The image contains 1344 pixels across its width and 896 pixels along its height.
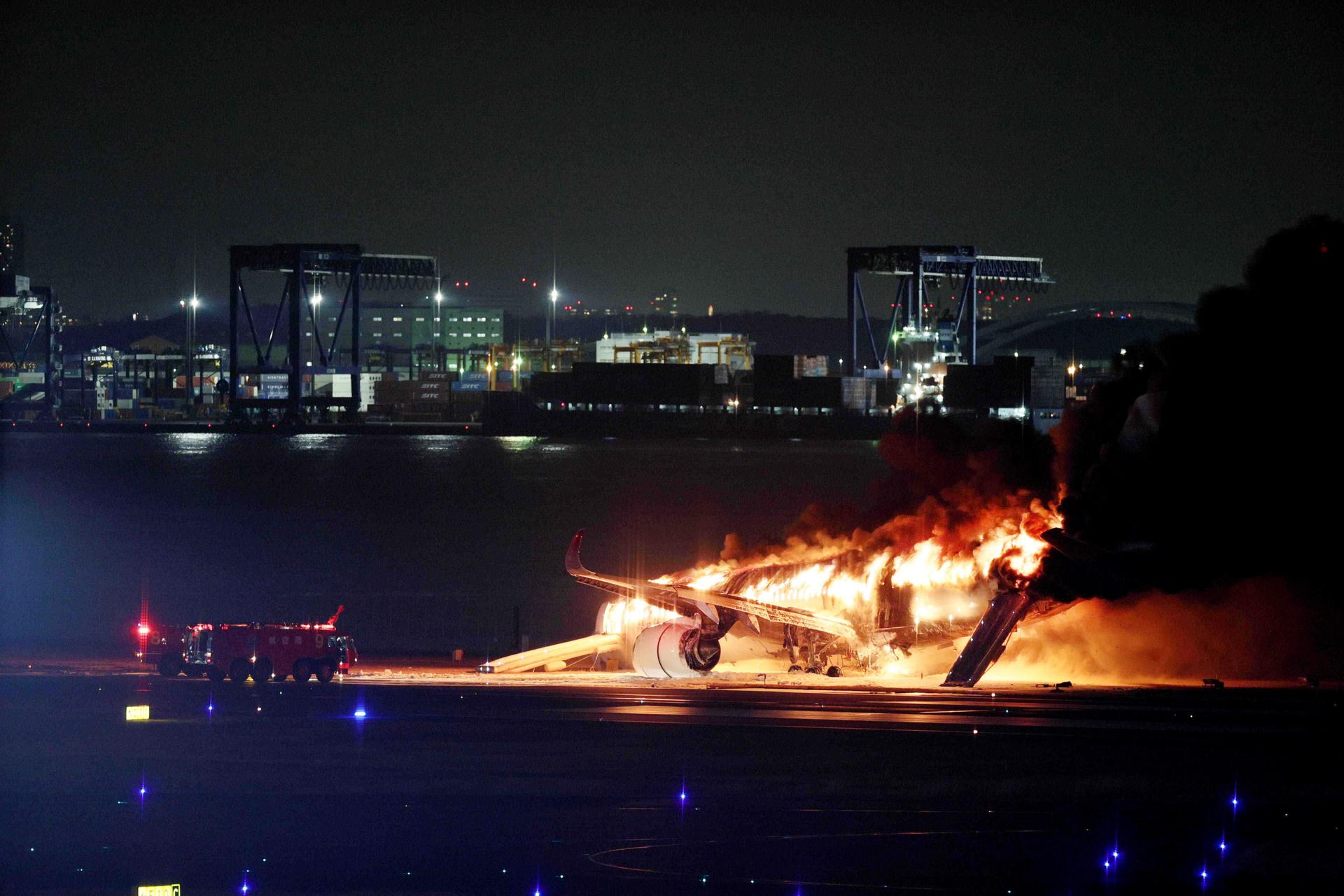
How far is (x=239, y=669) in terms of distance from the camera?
94.2ft

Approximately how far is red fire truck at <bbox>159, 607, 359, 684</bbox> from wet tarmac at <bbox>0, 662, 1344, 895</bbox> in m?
2.31

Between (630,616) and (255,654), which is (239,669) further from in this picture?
(630,616)

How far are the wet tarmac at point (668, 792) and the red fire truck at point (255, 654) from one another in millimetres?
2307

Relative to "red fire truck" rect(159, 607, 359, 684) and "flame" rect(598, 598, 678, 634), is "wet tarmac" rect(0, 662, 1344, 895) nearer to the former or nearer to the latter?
"red fire truck" rect(159, 607, 359, 684)

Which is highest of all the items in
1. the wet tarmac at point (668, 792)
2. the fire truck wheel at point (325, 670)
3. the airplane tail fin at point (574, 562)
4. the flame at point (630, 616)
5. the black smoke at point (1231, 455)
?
the black smoke at point (1231, 455)

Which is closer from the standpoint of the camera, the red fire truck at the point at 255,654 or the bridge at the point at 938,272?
the red fire truck at the point at 255,654

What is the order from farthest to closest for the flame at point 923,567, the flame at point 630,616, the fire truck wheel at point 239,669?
the flame at point 630,616
the flame at point 923,567
the fire truck wheel at point 239,669

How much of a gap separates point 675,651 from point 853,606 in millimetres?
3953

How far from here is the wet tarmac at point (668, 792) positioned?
15.2 meters

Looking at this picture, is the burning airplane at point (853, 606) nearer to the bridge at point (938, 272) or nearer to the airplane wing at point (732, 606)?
the airplane wing at point (732, 606)

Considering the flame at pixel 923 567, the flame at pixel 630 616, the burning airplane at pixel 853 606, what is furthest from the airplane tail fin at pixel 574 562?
the flame at pixel 923 567

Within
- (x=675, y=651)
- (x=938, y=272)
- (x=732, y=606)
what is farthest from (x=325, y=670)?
(x=938, y=272)

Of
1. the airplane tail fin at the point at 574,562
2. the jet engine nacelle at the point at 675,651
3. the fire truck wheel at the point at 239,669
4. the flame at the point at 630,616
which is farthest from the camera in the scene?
the airplane tail fin at the point at 574,562

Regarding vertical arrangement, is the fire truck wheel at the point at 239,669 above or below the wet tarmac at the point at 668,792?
below
